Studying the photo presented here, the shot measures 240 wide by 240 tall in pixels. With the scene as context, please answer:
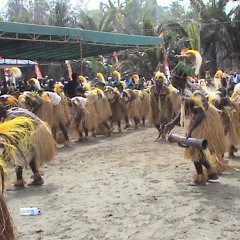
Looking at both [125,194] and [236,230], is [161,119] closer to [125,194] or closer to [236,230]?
[125,194]

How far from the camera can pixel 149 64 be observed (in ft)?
80.4

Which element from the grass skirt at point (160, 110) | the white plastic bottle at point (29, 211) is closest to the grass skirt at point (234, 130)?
the grass skirt at point (160, 110)

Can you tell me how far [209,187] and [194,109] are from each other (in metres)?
0.92

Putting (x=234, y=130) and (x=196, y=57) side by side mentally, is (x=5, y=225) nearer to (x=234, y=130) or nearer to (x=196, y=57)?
(x=196, y=57)

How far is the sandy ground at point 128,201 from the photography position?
12.5ft

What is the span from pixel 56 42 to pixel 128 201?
10.0m

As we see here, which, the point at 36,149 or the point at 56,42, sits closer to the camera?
the point at 36,149

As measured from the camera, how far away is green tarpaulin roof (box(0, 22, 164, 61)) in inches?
477

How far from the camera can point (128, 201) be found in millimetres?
4703

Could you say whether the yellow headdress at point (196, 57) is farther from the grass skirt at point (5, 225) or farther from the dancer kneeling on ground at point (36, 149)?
the grass skirt at point (5, 225)

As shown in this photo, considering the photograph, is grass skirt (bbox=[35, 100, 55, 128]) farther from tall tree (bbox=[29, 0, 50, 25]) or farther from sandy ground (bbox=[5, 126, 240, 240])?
tall tree (bbox=[29, 0, 50, 25])

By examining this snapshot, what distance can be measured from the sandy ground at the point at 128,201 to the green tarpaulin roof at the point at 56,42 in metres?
5.77

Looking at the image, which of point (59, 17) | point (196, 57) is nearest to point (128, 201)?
point (196, 57)

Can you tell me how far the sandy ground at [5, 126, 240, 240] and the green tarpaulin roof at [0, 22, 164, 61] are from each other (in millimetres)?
5773
